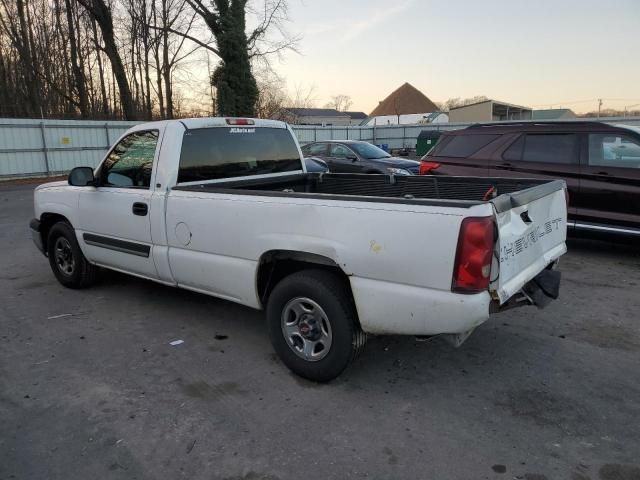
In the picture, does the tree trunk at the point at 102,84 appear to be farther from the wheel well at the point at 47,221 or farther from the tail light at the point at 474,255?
the tail light at the point at 474,255

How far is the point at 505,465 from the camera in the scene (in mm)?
2586

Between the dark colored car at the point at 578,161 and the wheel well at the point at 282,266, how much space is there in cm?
483

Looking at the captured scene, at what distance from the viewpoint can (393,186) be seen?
4.99 meters

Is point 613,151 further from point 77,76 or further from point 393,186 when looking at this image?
point 77,76

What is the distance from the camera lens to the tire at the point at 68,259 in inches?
214

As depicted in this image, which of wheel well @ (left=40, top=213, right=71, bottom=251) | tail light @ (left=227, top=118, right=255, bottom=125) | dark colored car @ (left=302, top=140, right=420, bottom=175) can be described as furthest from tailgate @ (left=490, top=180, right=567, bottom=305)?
dark colored car @ (left=302, top=140, right=420, bottom=175)

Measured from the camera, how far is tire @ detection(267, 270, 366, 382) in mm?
3225

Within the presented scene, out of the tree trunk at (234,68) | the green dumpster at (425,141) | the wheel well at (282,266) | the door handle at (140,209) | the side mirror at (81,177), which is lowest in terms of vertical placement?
the wheel well at (282,266)

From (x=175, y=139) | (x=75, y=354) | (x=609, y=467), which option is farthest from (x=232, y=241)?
(x=609, y=467)

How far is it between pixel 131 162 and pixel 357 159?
9.95 m

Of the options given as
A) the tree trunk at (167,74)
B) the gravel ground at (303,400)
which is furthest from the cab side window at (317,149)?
the tree trunk at (167,74)

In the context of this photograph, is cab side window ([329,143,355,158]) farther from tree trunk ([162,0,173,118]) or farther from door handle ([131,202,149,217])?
tree trunk ([162,0,173,118])

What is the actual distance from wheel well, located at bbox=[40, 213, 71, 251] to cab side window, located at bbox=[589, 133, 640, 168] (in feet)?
22.4

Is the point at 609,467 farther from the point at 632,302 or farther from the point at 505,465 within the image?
the point at 632,302
